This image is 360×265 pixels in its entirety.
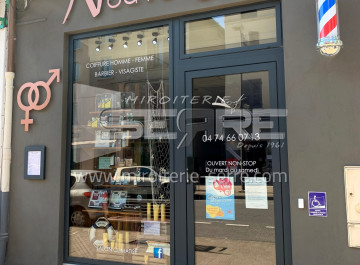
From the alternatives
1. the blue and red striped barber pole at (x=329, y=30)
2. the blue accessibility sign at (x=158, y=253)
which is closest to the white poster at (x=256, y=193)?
the blue accessibility sign at (x=158, y=253)

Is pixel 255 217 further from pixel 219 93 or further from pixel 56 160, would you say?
pixel 56 160

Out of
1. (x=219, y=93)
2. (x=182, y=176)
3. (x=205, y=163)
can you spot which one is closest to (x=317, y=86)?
(x=219, y=93)

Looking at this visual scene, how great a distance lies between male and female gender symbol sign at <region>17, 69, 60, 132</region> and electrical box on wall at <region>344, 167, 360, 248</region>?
13.2 ft

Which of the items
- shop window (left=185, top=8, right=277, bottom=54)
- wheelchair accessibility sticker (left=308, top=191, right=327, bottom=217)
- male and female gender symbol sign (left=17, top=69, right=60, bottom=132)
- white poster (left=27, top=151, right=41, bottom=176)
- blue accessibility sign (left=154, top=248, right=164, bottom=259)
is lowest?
blue accessibility sign (left=154, top=248, right=164, bottom=259)

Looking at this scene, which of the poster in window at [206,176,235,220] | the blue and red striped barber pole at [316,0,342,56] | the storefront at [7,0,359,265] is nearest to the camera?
the blue and red striped barber pole at [316,0,342,56]

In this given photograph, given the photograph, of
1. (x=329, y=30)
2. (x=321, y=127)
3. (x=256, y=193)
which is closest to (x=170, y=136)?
(x=256, y=193)

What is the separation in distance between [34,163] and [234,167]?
9.56 feet

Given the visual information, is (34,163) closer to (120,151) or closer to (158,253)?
(120,151)

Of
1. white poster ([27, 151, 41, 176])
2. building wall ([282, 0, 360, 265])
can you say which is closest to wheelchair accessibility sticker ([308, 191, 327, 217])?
building wall ([282, 0, 360, 265])

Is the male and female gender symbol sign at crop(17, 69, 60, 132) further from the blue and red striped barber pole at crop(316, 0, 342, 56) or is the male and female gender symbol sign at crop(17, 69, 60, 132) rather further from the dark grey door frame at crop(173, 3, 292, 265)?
the blue and red striped barber pole at crop(316, 0, 342, 56)

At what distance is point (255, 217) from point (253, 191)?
30 centimetres

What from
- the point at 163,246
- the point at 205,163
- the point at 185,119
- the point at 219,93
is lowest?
the point at 163,246

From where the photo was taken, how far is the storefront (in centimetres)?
387

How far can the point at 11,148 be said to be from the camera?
5230 mm
